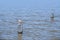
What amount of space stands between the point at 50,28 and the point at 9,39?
10.1 ft

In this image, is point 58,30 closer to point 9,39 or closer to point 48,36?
point 48,36

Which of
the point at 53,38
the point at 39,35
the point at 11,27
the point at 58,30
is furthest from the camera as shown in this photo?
the point at 11,27

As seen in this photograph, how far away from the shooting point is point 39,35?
524 inches

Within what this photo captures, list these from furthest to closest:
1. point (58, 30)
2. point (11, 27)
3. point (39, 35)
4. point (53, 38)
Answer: point (11, 27), point (58, 30), point (39, 35), point (53, 38)

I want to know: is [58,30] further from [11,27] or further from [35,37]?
[11,27]

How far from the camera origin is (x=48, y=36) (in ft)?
42.3

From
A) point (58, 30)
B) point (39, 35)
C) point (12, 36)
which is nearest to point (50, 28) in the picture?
point (58, 30)

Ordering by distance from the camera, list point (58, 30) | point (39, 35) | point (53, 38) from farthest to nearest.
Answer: point (58, 30), point (39, 35), point (53, 38)

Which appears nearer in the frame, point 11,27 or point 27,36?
point 27,36

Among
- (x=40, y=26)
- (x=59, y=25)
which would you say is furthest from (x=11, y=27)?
(x=59, y=25)

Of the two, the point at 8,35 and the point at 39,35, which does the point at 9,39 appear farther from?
the point at 39,35

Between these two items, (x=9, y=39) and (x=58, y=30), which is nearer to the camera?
(x=9, y=39)

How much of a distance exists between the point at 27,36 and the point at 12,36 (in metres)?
0.75

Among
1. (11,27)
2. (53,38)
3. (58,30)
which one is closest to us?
(53,38)
